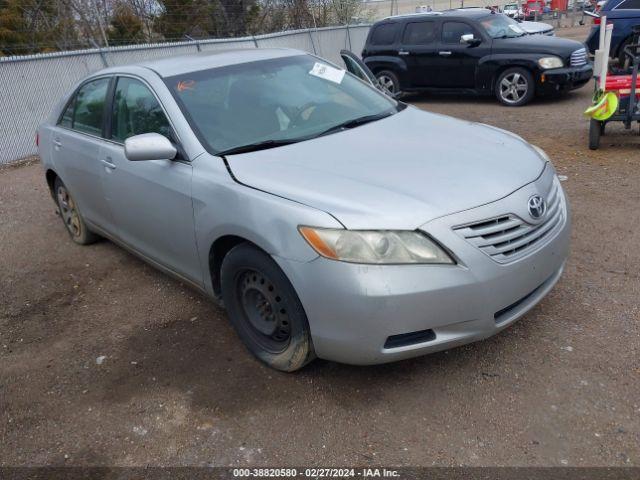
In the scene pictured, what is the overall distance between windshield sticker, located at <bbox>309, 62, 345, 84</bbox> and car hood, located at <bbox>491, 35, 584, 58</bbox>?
6894mm

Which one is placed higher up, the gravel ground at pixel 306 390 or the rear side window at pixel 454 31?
the rear side window at pixel 454 31


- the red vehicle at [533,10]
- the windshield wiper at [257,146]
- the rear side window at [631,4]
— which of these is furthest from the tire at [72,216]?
the red vehicle at [533,10]

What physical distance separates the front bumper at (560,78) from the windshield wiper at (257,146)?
25.9 ft

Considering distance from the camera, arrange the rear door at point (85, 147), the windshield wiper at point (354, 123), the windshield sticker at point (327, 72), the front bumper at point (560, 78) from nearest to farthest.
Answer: the windshield wiper at point (354, 123) < the windshield sticker at point (327, 72) < the rear door at point (85, 147) < the front bumper at point (560, 78)

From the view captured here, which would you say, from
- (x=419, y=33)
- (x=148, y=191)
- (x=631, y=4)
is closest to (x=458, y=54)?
(x=419, y=33)

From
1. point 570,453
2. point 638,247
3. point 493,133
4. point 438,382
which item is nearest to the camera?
point 570,453

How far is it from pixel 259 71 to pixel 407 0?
57504mm

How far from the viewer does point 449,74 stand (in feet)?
36.4

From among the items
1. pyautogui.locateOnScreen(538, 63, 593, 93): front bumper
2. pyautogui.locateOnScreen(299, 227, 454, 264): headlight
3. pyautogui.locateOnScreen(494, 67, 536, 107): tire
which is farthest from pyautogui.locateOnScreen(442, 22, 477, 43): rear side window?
pyautogui.locateOnScreen(299, 227, 454, 264): headlight

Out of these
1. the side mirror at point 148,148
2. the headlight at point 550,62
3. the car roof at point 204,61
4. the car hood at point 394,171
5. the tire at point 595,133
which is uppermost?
the car roof at point 204,61

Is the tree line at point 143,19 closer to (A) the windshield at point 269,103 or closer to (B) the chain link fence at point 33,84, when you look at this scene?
(B) the chain link fence at point 33,84

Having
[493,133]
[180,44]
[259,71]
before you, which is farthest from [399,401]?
[180,44]

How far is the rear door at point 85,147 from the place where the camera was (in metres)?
4.43

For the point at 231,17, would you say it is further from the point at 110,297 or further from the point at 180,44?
the point at 110,297
